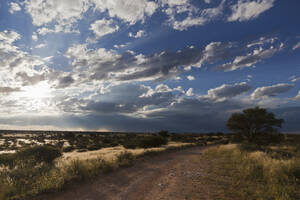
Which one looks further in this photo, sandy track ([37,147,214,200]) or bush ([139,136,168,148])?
bush ([139,136,168,148])

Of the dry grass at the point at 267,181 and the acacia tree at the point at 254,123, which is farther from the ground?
the acacia tree at the point at 254,123

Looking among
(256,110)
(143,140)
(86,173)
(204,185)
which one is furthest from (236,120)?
(86,173)

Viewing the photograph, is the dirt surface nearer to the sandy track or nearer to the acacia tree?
the sandy track

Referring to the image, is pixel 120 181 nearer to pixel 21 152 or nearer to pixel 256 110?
pixel 21 152

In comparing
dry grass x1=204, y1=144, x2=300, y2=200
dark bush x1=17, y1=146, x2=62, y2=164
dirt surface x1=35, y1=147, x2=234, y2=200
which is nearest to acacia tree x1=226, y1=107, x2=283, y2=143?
dry grass x1=204, y1=144, x2=300, y2=200

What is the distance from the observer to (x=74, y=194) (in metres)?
7.87

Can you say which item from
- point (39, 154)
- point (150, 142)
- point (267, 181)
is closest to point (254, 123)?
point (150, 142)

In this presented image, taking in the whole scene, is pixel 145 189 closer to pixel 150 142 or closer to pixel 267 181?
pixel 267 181

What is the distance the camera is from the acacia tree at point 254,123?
2894cm

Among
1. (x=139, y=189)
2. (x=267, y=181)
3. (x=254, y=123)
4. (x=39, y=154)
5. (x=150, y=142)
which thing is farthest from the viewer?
(x=150, y=142)

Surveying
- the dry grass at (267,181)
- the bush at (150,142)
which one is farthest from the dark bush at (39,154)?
the bush at (150,142)

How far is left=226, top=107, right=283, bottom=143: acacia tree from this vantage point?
94.9ft

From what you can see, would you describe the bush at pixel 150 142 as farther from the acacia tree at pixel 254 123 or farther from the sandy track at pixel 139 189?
the sandy track at pixel 139 189

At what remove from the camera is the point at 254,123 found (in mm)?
30125
